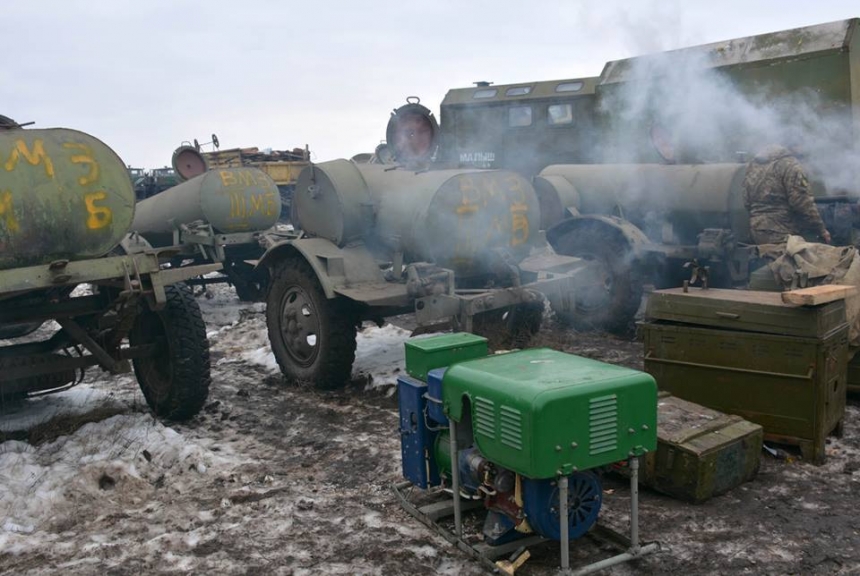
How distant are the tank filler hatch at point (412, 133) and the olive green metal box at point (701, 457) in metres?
4.01

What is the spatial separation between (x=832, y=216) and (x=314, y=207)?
5.40 metres

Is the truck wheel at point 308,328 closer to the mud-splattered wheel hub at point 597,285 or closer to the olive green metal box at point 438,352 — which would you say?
the olive green metal box at point 438,352

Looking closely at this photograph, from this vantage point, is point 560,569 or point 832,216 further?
point 832,216

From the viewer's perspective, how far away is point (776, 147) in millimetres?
7793

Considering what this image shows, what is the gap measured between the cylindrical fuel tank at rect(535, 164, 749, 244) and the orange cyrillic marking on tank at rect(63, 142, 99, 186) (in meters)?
5.29

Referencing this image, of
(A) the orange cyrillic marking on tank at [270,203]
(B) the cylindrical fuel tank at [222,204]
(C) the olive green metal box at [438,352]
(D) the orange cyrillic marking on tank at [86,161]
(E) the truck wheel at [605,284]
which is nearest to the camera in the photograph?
(C) the olive green metal box at [438,352]

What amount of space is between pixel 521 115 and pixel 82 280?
27.5ft

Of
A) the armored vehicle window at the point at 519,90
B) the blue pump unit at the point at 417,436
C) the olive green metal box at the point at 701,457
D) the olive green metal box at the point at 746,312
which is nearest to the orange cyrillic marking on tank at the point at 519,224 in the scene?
the olive green metal box at the point at 746,312

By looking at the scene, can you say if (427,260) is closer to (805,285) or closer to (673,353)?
(673,353)

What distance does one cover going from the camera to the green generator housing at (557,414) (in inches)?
137

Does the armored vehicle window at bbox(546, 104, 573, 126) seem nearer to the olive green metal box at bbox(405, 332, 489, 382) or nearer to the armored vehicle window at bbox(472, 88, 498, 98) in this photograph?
the armored vehicle window at bbox(472, 88, 498, 98)

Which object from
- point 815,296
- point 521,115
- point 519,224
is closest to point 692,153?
point 521,115

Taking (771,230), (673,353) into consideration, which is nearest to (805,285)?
(673,353)

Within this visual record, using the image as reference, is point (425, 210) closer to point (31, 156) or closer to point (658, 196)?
point (31, 156)
